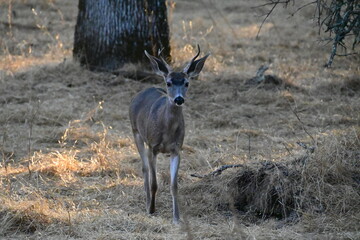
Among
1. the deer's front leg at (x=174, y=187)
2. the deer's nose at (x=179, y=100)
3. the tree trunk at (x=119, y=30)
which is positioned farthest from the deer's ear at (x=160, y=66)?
the tree trunk at (x=119, y=30)

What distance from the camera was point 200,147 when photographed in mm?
9016

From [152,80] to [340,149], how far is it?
503 cm

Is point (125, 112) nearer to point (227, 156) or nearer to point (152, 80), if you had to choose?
point (152, 80)

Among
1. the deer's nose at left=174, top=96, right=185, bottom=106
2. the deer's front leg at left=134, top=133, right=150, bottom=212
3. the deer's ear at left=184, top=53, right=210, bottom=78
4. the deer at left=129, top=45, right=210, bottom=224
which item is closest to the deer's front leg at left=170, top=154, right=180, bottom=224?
the deer at left=129, top=45, right=210, bottom=224

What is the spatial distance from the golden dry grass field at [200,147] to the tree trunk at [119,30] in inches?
12.4

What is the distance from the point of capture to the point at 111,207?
267 inches

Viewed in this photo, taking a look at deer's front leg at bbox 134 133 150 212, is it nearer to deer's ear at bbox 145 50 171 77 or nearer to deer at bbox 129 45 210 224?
deer at bbox 129 45 210 224

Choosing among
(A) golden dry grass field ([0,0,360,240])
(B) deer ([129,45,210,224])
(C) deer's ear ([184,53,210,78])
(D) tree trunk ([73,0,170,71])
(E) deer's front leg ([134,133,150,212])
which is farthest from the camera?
(D) tree trunk ([73,0,170,71])

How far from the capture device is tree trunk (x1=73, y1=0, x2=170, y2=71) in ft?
38.2

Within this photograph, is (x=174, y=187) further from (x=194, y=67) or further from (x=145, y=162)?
(x=194, y=67)

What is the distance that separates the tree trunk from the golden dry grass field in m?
0.31

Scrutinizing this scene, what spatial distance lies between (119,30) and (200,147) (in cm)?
344

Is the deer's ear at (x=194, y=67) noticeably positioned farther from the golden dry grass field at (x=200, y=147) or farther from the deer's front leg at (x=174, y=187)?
the deer's front leg at (x=174, y=187)

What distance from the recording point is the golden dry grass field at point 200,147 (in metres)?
6.01
